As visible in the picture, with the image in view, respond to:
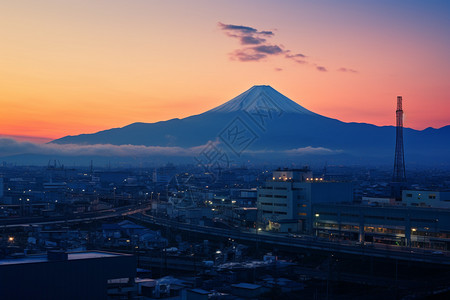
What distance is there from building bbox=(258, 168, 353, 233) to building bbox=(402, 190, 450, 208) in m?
2.31

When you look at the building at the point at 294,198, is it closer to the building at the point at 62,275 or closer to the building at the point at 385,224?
the building at the point at 385,224

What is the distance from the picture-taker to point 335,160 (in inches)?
5069

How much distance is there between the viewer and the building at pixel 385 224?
16.8 meters

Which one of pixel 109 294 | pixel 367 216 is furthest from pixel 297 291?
pixel 367 216

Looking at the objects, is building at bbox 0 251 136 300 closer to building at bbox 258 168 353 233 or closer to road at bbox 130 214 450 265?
road at bbox 130 214 450 265

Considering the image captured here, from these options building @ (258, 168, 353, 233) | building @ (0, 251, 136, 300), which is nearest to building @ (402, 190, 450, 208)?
building @ (258, 168, 353, 233)

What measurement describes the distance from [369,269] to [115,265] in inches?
352

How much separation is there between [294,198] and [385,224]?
3.94 metres

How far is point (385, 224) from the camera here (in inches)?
711

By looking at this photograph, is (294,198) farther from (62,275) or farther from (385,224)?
(62,275)

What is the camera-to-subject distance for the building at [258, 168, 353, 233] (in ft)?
67.9

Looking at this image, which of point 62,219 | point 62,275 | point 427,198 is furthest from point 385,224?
point 62,219

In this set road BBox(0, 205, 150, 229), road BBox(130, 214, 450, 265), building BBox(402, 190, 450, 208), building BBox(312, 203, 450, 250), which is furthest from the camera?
road BBox(0, 205, 150, 229)

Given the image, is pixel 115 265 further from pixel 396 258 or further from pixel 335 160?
pixel 335 160
